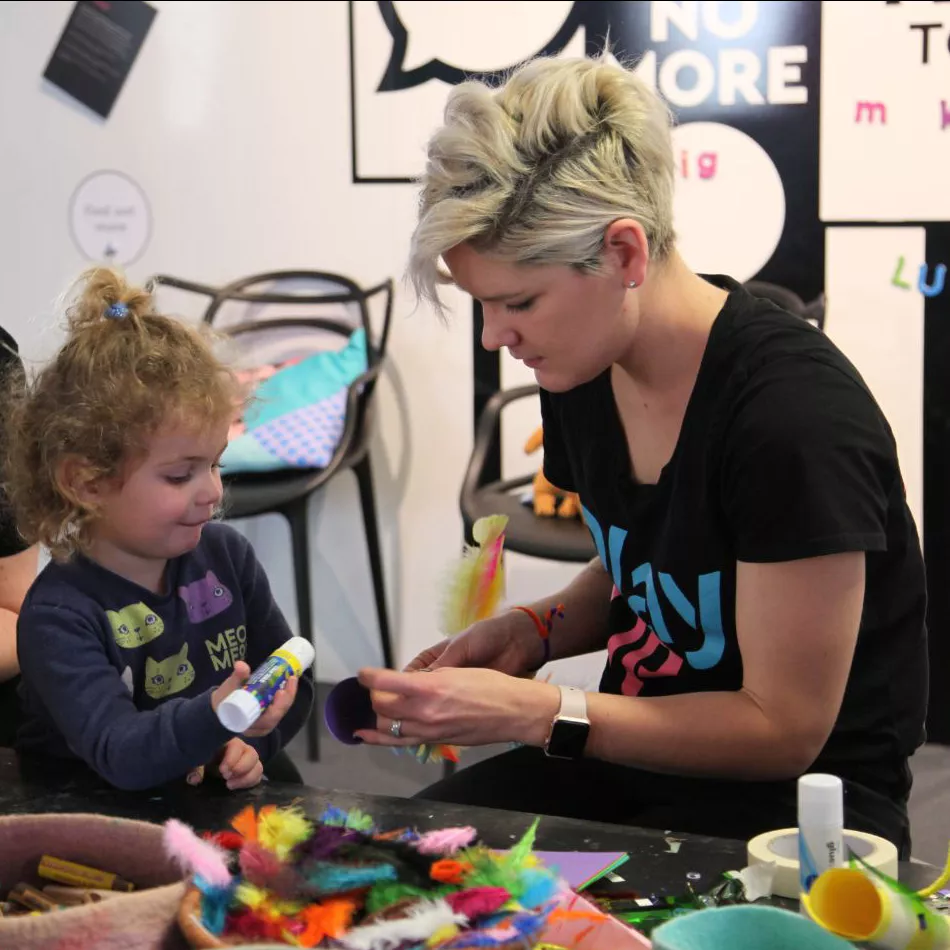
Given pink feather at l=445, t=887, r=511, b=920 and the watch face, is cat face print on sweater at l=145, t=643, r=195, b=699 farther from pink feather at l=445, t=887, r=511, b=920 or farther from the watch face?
pink feather at l=445, t=887, r=511, b=920

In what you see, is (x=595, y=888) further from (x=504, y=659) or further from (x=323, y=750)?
(x=323, y=750)

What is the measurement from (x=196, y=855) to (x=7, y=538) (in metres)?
1.02

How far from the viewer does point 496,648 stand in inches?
65.6

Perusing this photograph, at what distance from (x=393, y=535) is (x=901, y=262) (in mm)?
1471

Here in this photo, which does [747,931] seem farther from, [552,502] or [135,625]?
[552,502]

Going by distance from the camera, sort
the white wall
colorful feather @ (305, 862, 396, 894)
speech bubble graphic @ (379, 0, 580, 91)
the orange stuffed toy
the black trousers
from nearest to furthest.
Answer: colorful feather @ (305, 862, 396, 894)
the black trousers
the orange stuffed toy
speech bubble graphic @ (379, 0, 580, 91)
the white wall

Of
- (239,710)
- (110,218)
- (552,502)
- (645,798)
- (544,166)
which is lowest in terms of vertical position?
(645,798)

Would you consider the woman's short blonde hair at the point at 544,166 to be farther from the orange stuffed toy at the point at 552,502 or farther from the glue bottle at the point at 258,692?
the orange stuffed toy at the point at 552,502

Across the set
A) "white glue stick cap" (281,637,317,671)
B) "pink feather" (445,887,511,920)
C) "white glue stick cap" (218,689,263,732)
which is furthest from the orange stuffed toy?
"pink feather" (445,887,511,920)

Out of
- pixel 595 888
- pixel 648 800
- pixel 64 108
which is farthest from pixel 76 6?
pixel 595 888

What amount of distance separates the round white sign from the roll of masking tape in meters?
3.14

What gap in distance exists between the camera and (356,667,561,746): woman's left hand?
1.30m

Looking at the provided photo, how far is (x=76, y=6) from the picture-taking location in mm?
3805

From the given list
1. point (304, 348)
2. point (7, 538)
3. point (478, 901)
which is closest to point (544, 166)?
point (478, 901)
